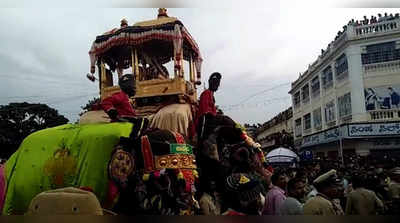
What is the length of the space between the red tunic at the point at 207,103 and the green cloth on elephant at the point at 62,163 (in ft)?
3.10

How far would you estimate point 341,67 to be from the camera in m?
8.72

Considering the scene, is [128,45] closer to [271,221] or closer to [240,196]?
[240,196]

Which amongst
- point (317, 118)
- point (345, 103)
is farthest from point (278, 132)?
point (345, 103)

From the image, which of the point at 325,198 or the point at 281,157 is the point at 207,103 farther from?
the point at 281,157

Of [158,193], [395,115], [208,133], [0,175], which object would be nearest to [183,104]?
[208,133]

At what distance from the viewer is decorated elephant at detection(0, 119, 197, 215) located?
2.58 metres

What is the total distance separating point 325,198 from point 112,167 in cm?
156

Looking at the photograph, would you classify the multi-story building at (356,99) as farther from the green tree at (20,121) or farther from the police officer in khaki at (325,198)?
the green tree at (20,121)

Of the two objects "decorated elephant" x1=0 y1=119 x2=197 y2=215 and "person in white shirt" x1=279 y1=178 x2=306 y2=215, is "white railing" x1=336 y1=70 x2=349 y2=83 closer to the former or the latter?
"person in white shirt" x1=279 y1=178 x2=306 y2=215

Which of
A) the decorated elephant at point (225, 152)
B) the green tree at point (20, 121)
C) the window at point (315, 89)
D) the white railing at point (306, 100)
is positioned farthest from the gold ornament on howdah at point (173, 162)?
the white railing at point (306, 100)

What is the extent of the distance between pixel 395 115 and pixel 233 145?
443cm

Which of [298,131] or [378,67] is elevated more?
[378,67]

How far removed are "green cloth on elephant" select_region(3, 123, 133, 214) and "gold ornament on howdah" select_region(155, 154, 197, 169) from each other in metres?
0.42

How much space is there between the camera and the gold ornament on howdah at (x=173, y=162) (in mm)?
2697
